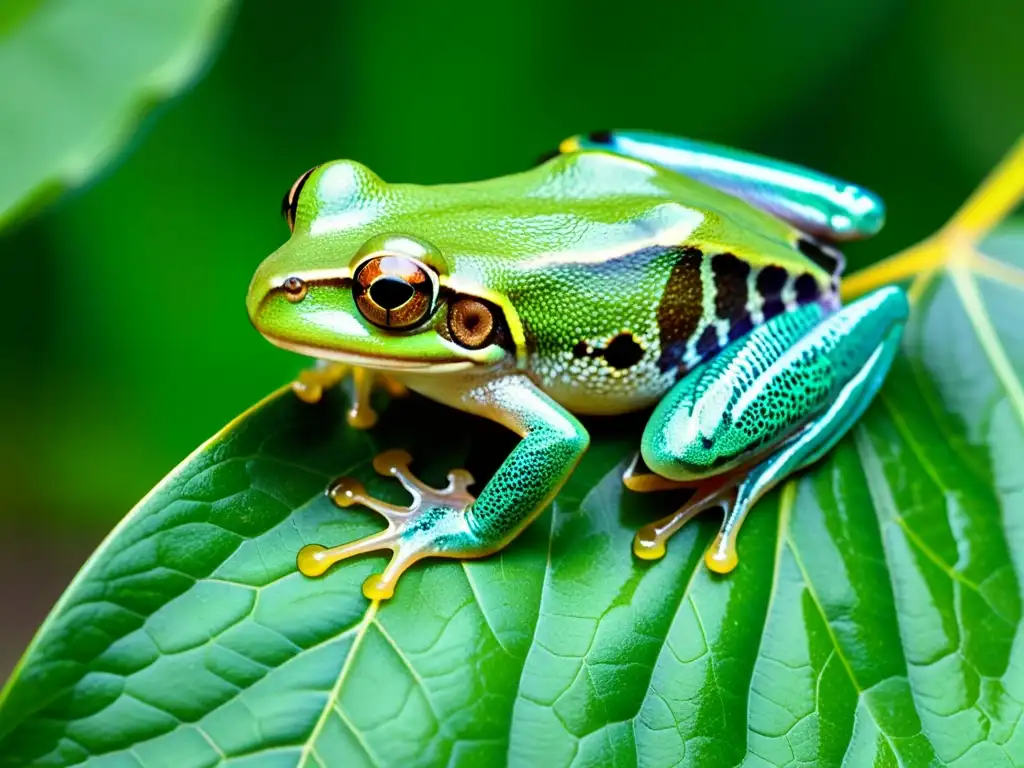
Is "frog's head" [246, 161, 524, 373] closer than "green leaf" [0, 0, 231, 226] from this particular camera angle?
No

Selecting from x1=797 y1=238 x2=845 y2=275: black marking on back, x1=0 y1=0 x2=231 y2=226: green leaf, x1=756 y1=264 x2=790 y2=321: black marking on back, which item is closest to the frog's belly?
x1=756 y1=264 x2=790 y2=321: black marking on back

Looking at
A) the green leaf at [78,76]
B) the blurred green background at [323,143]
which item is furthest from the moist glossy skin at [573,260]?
the blurred green background at [323,143]

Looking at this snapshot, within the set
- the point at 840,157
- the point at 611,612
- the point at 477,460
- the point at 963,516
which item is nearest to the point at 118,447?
the point at 477,460

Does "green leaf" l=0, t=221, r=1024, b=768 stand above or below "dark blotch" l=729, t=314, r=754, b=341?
below

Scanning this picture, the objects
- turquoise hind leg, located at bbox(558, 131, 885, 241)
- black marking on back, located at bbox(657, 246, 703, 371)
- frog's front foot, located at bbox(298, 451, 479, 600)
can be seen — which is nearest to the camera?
frog's front foot, located at bbox(298, 451, 479, 600)

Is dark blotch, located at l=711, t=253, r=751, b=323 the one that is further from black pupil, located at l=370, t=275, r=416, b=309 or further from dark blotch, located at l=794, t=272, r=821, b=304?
black pupil, located at l=370, t=275, r=416, b=309

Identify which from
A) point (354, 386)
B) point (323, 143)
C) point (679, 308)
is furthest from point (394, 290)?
point (323, 143)
